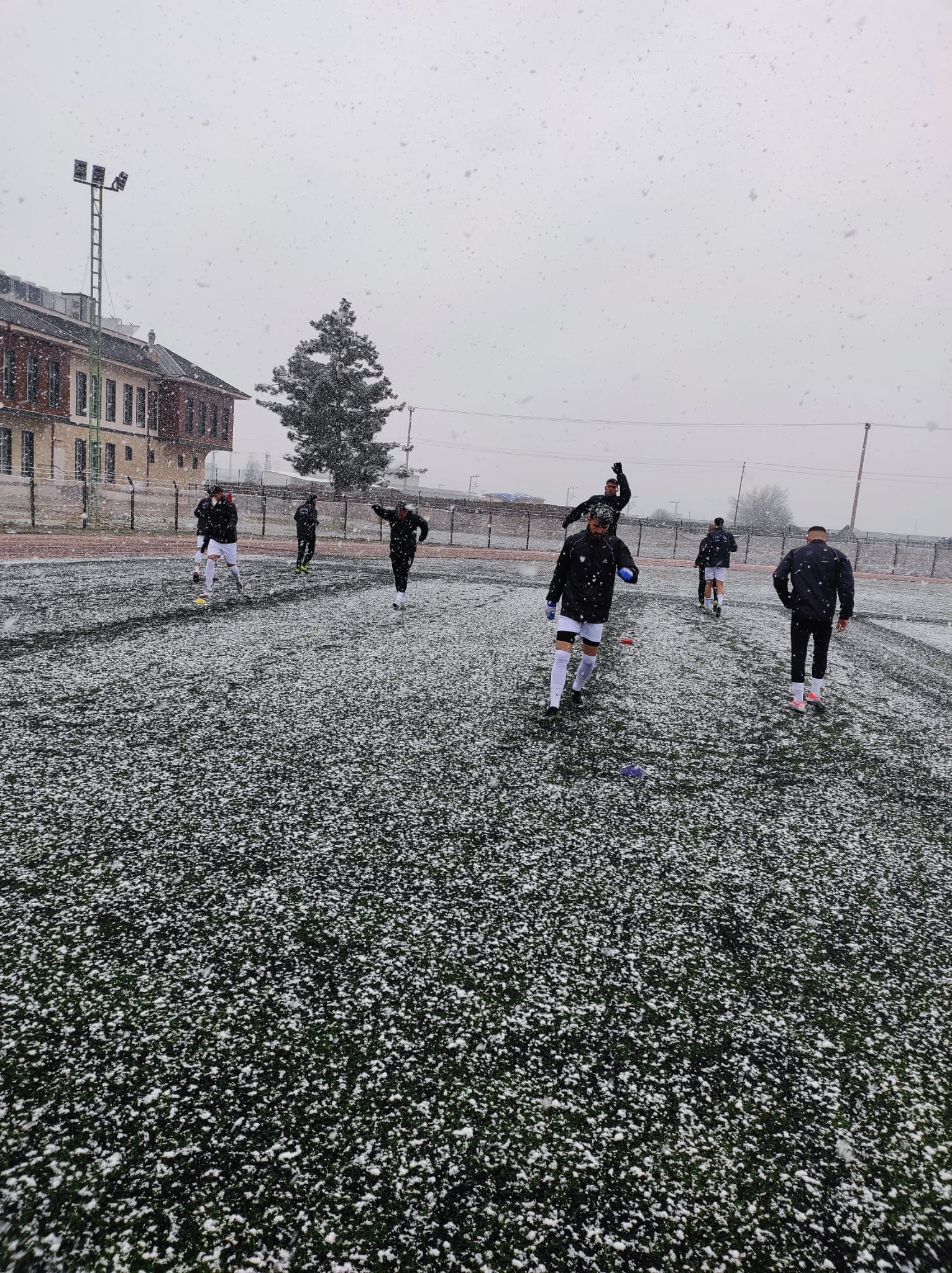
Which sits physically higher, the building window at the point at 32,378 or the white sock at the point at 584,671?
the building window at the point at 32,378

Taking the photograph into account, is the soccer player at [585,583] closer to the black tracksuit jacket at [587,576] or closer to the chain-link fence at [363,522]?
the black tracksuit jacket at [587,576]

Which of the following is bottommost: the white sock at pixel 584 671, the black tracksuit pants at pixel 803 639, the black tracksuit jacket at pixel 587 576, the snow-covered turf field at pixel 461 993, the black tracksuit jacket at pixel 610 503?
the snow-covered turf field at pixel 461 993

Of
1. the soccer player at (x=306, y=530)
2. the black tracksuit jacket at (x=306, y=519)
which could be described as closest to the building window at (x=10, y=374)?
the soccer player at (x=306, y=530)

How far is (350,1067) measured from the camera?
2254 millimetres

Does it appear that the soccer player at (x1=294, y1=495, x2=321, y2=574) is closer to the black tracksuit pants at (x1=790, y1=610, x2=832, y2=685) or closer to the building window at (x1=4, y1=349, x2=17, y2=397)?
the black tracksuit pants at (x1=790, y1=610, x2=832, y2=685)

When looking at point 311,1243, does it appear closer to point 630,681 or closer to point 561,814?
point 561,814

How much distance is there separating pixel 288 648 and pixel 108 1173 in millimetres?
6888

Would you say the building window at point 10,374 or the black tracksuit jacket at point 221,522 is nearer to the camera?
the black tracksuit jacket at point 221,522

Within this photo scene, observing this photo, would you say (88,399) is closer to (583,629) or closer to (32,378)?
(32,378)

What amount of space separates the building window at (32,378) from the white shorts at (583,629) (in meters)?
38.8

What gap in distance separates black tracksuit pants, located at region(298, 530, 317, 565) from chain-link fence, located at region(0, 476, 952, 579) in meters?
7.45

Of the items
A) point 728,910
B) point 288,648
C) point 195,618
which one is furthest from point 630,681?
point 195,618

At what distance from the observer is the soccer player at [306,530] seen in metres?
16.0

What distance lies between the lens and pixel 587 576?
652 centimetres
